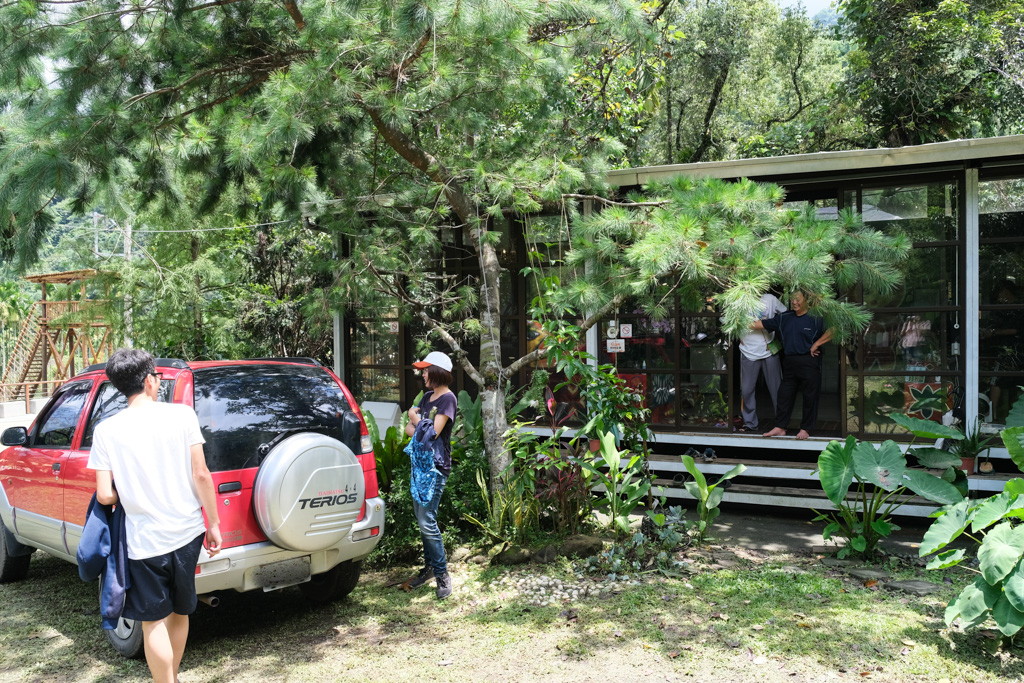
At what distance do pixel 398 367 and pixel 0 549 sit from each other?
4.91m

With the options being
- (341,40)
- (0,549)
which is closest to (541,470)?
(341,40)

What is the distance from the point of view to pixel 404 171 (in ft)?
24.0

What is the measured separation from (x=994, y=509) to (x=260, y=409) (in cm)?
431

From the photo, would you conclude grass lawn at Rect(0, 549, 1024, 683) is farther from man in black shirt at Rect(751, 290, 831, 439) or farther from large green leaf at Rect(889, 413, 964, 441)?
man in black shirt at Rect(751, 290, 831, 439)

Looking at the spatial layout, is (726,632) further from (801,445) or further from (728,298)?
(801,445)

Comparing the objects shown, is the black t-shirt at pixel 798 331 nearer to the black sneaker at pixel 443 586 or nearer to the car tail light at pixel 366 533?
the black sneaker at pixel 443 586

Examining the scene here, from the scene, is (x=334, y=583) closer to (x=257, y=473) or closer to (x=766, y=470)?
(x=257, y=473)

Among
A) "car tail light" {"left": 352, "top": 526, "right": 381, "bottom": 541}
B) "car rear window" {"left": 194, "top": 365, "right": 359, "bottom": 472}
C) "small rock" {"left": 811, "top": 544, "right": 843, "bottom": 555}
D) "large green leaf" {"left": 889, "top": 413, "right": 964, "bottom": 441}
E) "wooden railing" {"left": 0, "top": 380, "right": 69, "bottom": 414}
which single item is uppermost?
"car rear window" {"left": 194, "top": 365, "right": 359, "bottom": 472}

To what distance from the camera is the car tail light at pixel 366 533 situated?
4738 millimetres

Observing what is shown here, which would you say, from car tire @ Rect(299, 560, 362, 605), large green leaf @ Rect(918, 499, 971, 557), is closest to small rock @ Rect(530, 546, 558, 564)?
car tire @ Rect(299, 560, 362, 605)

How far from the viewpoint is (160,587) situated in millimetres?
3461

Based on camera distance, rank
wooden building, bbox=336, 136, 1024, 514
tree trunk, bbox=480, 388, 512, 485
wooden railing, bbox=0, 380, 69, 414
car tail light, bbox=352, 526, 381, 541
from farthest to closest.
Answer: wooden railing, bbox=0, 380, 69, 414 < wooden building, bbox=336, 136, 1024, 514 < tree trunk, bbox=480, 388, 512, 485 < car tail light, bbox=352, 526, 381, 541

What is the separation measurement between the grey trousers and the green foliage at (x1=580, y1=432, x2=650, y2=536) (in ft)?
7.14

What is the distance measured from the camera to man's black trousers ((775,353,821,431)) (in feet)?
24.6
